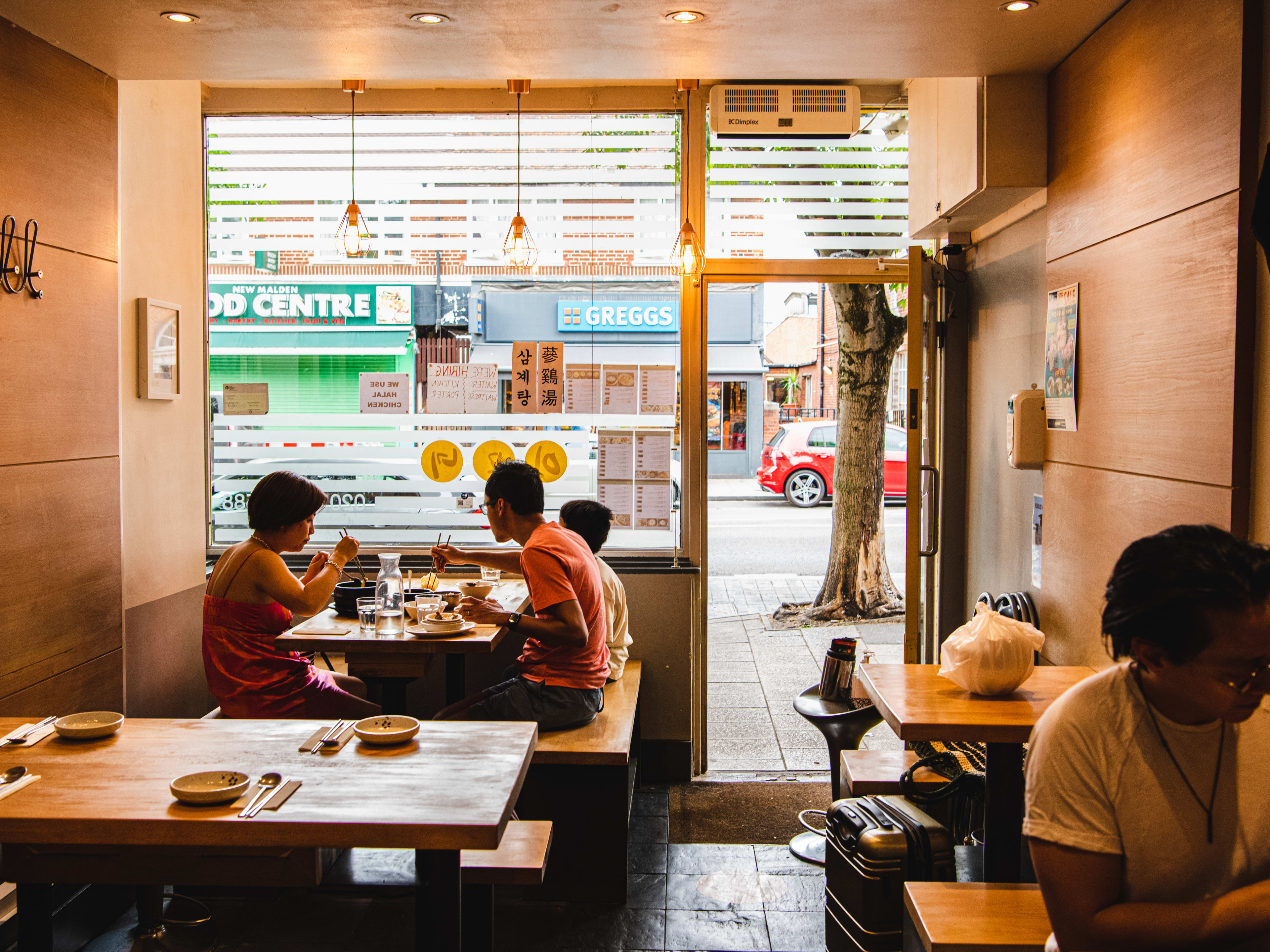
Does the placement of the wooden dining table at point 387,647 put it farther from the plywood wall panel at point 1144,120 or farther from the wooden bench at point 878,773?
the plywood wall panel at point 1144,120

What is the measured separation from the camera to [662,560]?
15.3ft

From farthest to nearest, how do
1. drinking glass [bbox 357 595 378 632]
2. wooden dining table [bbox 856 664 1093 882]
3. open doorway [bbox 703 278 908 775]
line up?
open doorway [bbox 703 278 908 775] < drinking glass [bbox 357 595 378 632] < wooden dining table [bbox 856 664 1093 882]

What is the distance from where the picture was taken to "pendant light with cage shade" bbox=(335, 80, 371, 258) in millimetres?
4398

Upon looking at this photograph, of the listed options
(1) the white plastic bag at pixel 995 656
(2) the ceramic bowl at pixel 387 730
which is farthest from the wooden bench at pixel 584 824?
(1) the white plastic bag at pixel 995 656

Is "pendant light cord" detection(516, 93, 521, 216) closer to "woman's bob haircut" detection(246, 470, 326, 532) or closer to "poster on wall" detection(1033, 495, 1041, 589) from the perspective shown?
"woman's bob haircut" detection(246, 470, 326, 532)

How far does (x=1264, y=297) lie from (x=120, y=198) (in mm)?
4078

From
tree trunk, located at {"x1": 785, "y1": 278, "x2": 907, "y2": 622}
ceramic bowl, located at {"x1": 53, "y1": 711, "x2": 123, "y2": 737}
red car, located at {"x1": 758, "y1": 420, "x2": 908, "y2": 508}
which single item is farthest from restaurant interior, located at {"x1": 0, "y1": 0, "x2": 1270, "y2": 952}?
red car, located at {"x1": 758, "y1": 420, "x2": 908, "y2": 508}

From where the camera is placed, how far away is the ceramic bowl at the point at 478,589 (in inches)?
157

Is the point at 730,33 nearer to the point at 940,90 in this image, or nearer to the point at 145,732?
the point at 940,90

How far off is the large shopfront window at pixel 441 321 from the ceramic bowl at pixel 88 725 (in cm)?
236

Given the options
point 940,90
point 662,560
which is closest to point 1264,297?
point 940,90

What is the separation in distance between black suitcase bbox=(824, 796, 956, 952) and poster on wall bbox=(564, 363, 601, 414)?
8.01 ft

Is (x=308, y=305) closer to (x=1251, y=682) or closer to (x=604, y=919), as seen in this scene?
(x=604, y=919)

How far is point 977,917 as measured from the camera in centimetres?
212
